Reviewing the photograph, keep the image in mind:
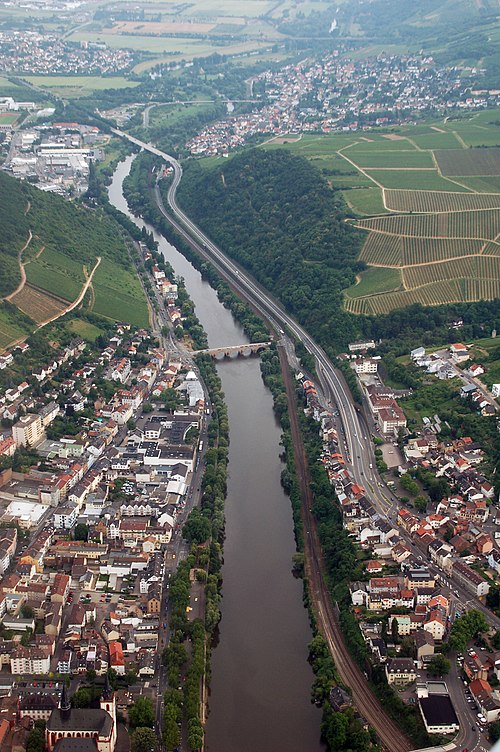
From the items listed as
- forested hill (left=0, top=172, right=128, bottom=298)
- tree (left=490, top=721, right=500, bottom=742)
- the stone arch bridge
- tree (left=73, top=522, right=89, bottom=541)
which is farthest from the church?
forested hill (left=0, top=172, right=128, bottom=298)

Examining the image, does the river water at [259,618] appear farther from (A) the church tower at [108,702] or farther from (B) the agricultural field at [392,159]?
(B) the agricultural field at [392,159]

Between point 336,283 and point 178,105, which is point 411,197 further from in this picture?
point 178,105

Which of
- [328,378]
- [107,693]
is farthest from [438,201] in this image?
[107,693]

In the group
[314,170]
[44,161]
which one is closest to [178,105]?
[44,161]

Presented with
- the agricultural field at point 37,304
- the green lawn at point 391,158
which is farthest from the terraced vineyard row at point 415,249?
the agricultural field at point 37,304

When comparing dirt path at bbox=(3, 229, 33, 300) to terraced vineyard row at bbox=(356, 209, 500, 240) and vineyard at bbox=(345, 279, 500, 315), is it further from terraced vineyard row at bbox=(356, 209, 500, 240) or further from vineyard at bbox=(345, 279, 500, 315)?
terraced vineyard row at bbox=(356, 209, 500, 240)
